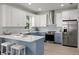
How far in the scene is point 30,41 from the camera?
2.38 metres

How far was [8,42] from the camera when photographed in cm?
237

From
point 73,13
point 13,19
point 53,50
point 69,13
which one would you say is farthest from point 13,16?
point 69,13

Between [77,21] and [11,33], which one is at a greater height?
[77,21]

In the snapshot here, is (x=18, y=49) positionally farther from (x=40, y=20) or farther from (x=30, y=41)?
(x=40, y=20)

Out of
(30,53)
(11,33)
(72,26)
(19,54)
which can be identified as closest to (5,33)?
(11,33)

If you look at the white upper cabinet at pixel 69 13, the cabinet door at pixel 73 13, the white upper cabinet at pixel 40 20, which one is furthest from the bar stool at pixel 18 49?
the cabinet door at pixel 73 13

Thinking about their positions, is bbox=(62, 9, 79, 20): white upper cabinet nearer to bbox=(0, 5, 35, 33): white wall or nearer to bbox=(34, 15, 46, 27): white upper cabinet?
bbox=(34, 15, 46, 27): white upper cabinet

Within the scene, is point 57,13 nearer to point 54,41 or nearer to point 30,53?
point 54,41

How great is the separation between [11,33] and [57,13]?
3.99 ft

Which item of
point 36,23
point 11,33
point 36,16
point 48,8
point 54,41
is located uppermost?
point 48,8

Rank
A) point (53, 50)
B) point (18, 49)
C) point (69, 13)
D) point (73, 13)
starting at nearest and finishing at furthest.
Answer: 1. point (18, 49)
2. point (53, 50)
3. point (73, 13)
4. point (69, 13)

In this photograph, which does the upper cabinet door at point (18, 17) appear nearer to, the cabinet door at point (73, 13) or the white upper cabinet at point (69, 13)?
the white upper cabinet at point (69, 13)

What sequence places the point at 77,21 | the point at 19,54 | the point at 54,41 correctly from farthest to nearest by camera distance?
the point at 77,21, the point at 54,41, the point at 19,54
